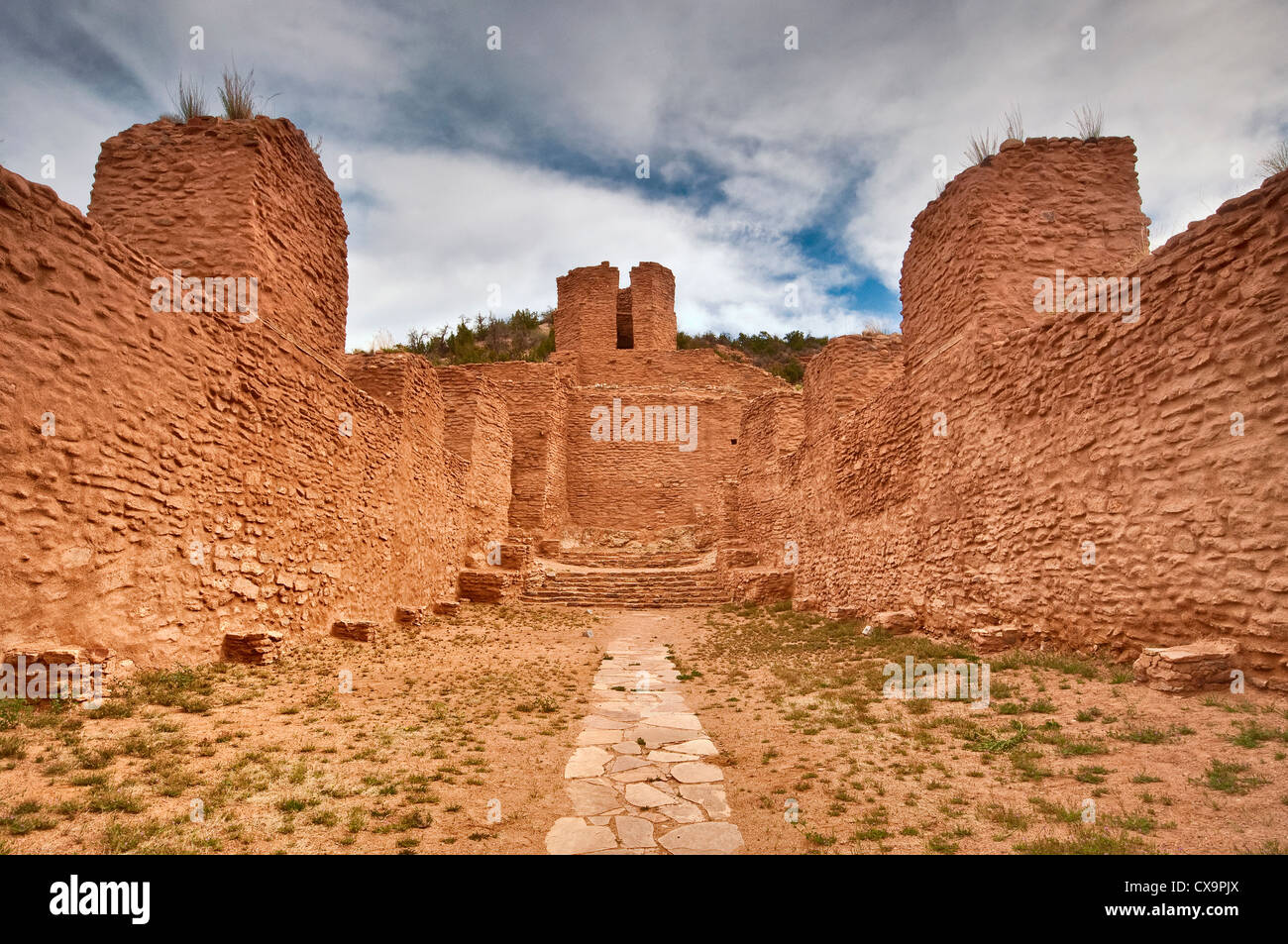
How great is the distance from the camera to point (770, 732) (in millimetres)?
5656

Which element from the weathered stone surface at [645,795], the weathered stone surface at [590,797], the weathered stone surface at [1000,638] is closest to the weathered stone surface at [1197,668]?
the weathered stone surface at [1000,638]

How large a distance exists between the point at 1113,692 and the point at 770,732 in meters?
2.74

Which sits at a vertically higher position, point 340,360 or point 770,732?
point 340,360

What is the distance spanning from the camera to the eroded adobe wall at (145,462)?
478 cm

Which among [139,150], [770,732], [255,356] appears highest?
[139,150]

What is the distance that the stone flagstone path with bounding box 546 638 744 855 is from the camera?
350cm

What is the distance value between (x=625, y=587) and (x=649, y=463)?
10.4m

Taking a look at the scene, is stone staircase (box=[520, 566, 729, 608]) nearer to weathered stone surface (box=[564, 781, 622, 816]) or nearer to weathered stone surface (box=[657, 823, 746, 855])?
weathered stone surface (box=[564, 781, 622, 816])

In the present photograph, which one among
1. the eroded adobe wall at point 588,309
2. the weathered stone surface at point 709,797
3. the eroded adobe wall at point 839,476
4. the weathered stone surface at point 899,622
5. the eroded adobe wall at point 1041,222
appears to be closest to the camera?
the weathered stone surface at point 709,797

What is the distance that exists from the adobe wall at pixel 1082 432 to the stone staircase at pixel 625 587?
5519mm

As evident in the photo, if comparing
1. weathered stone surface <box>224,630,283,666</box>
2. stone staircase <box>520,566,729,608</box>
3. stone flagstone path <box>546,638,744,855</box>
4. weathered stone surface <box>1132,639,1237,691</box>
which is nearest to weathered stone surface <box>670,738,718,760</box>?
stone flagstone path <box>546,638,744,855</box>

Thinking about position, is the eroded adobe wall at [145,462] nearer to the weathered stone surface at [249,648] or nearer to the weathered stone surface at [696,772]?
the weathered stone surface at [249,648]
